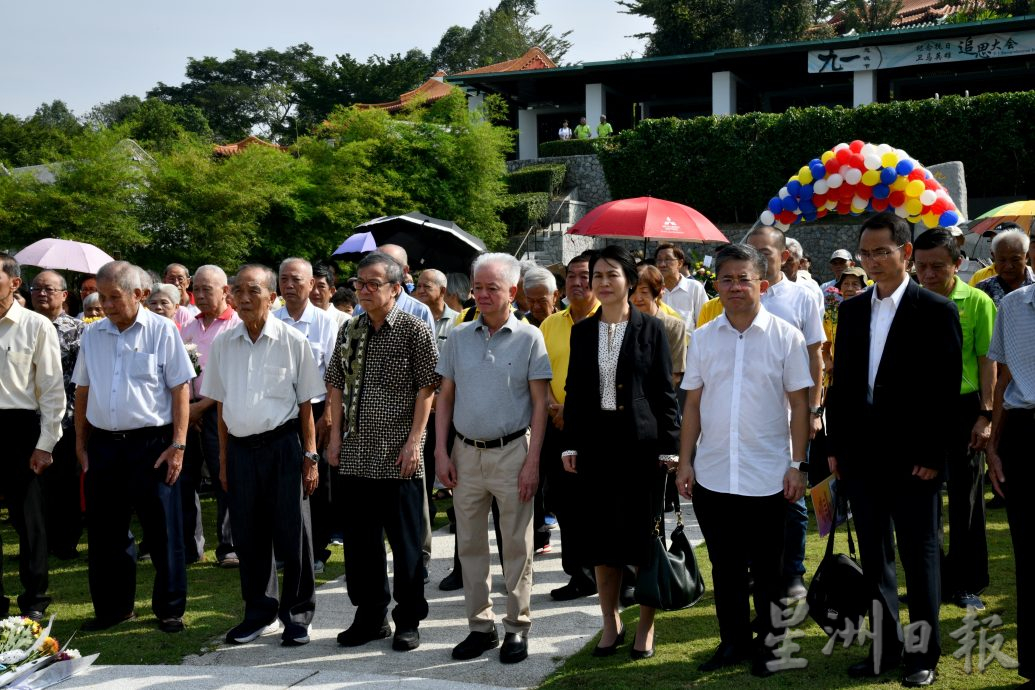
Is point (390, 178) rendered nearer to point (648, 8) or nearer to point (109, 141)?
point (109, 141)

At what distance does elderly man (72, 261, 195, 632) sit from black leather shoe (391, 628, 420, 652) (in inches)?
53.3

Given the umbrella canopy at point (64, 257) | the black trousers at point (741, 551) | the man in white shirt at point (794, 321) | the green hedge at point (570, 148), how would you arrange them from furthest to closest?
the green hedge at point (570, 148) < the umbrella canopy at point (64, 257) < the man in white shirt at point (794, 321) < the black trousers at point (741, 551)

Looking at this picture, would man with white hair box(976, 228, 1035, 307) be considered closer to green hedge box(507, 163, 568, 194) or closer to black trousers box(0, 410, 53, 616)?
black trousers box(0, 410, 53, 616)

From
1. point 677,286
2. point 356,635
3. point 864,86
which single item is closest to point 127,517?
point 356,635

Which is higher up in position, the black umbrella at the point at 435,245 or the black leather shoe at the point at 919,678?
the black umbrella at the point at 435,245

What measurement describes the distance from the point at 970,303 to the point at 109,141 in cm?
2070

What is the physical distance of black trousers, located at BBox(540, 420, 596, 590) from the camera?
471 centimetres

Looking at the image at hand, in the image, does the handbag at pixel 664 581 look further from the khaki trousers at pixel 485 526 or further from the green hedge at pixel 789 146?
the green hedge at pixel 789 146

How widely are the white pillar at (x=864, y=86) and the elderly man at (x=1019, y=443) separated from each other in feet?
98.9

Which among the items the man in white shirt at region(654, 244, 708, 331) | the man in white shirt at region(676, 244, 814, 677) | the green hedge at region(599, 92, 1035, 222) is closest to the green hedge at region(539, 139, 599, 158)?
the green hedge at region(599, 92, 1035, 222)

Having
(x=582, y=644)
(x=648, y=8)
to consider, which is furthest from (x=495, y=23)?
(x=582, y=644)

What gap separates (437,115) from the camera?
105 feet

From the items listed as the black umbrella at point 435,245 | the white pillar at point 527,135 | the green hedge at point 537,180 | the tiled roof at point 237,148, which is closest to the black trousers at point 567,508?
the black umbrella at point 435,245

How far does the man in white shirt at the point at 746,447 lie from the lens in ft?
14.1
